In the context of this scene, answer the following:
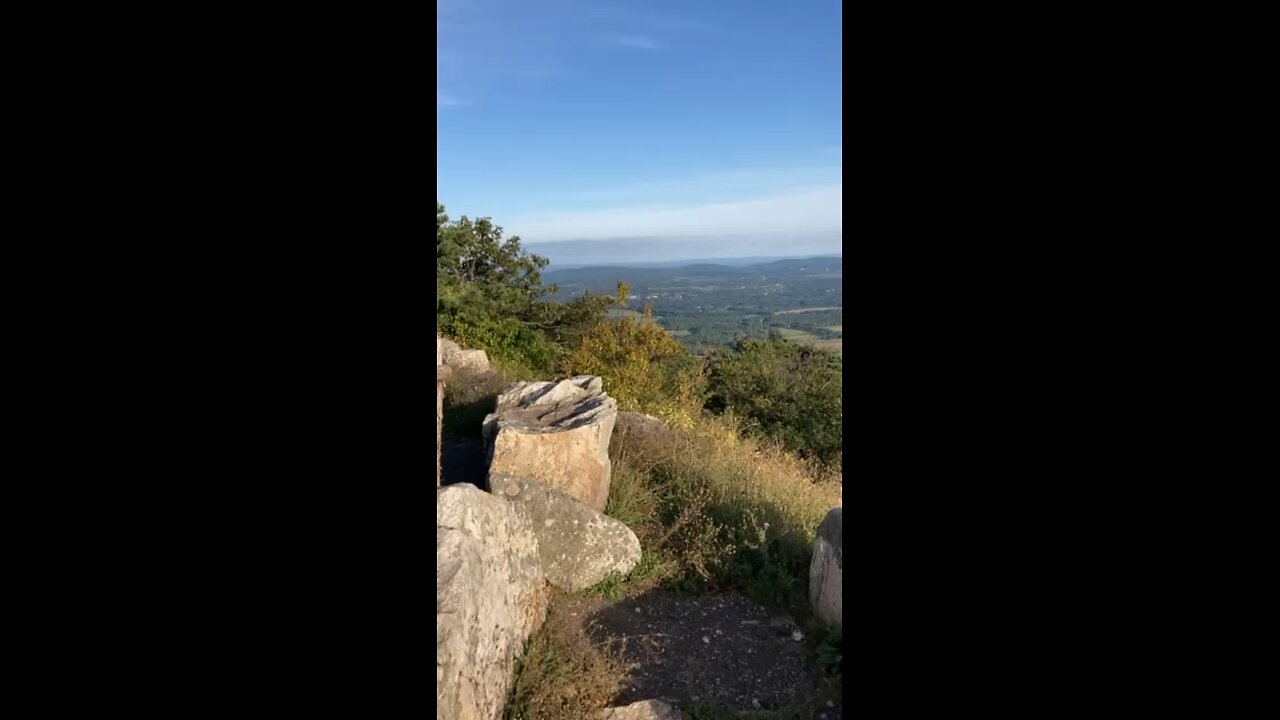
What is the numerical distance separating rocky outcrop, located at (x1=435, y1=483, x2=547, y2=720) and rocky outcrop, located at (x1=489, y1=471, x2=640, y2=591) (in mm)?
511

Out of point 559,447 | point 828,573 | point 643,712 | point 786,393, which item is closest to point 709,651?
point 828,573

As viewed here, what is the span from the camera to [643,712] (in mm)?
3424

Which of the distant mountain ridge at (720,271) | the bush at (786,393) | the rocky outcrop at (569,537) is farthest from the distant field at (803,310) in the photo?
the rocky outcrop at (569,537)

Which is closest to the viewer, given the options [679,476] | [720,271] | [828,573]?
[828,573]

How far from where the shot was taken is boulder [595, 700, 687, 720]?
3404mm

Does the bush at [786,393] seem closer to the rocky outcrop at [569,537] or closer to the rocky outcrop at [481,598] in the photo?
the rocky outcrop at [569,537]

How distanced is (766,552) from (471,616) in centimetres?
245

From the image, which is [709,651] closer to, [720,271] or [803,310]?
[803,310]

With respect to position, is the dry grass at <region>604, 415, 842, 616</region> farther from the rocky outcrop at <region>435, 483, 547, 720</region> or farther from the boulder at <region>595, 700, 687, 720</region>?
the boulder at <region>595, 700, 687, 720</region>

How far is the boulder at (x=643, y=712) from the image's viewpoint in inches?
134

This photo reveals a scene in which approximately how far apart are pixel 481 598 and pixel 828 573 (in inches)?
76.4
